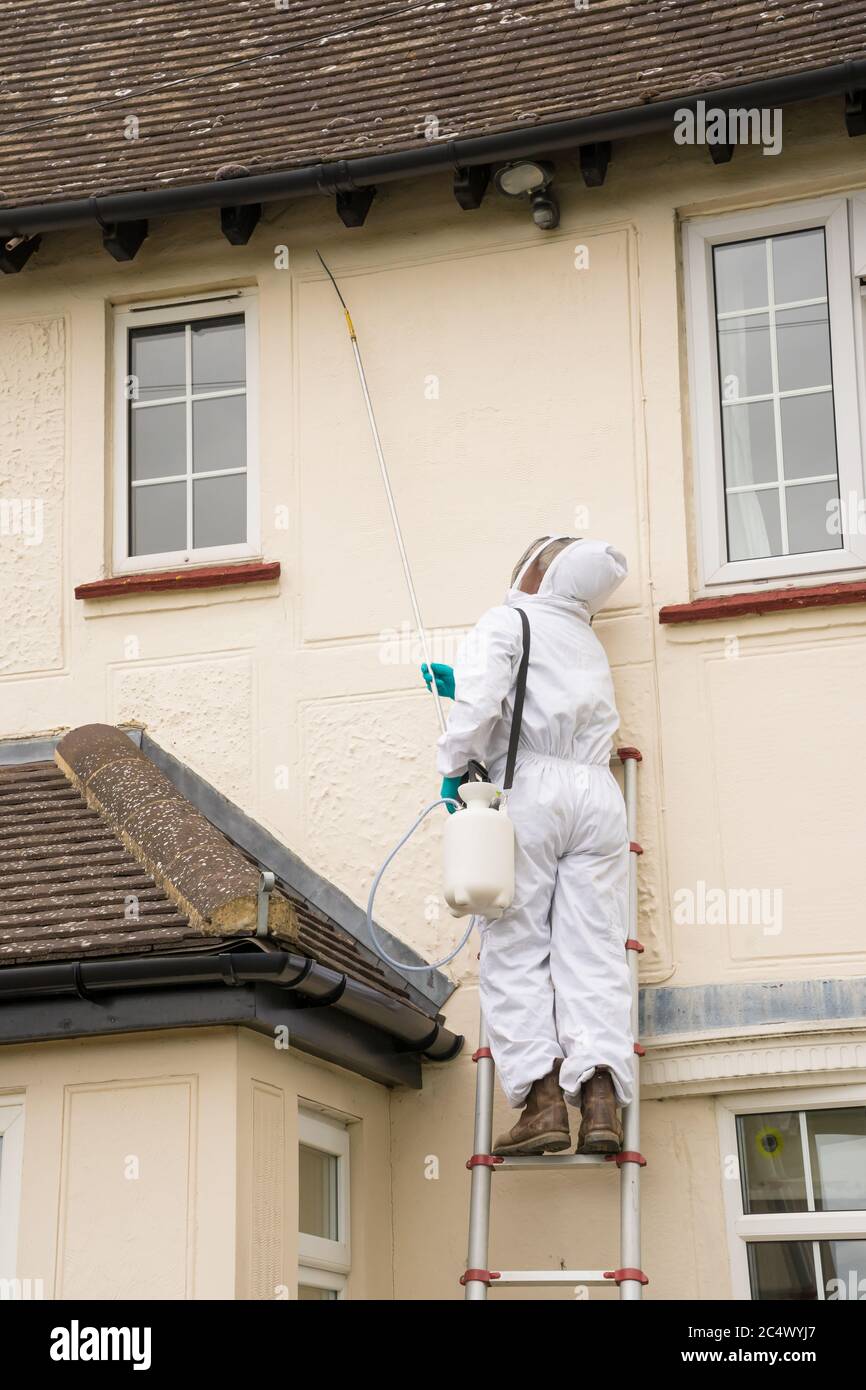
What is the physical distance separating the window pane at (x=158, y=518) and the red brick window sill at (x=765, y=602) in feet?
7.70

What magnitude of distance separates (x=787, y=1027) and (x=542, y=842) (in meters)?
1.16

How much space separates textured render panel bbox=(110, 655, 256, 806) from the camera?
919 centimetres

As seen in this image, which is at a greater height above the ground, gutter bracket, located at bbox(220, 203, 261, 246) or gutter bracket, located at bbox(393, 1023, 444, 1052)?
gutter bracket, located at bbox(220, 203, 261, 246)

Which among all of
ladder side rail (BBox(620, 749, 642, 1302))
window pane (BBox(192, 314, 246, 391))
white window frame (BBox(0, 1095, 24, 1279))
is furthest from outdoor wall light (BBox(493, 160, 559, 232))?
white window frame (BBox(0, 1095, 24, 1279))

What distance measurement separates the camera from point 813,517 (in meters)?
8.81

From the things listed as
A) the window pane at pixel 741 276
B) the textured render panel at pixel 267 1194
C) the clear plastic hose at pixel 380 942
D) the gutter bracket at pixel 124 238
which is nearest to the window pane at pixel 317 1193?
the textured render panel at pixel 267 1194

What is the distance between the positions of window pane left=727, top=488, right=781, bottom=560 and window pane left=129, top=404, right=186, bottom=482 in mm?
2532

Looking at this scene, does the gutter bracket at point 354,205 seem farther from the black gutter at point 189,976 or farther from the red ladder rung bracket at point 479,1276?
the red ladder rung bracket at point 479,1276

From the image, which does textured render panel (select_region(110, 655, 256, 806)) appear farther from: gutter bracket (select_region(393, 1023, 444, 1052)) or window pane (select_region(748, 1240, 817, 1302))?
window pane (select_region(748, 1240, 817, 1302))

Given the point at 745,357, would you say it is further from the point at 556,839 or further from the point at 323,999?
the point at 323,999

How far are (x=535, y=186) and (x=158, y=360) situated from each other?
1.97 meters

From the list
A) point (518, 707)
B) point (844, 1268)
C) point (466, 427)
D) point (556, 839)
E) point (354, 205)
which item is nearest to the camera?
point (844, 1268)

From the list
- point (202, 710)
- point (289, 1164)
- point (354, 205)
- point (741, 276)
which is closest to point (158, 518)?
point (202, 710)

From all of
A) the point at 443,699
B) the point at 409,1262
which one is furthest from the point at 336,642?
the point at 409,1262
